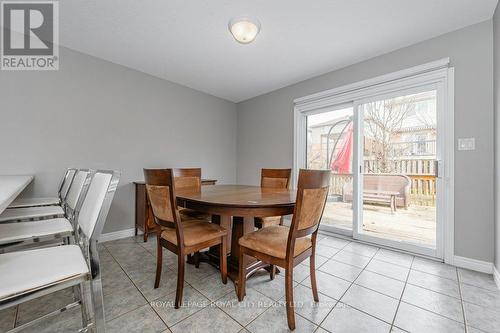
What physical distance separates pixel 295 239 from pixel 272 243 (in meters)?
0.18

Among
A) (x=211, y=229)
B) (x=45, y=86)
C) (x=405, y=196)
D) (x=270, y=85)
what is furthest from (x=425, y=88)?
(x=45, y=86)

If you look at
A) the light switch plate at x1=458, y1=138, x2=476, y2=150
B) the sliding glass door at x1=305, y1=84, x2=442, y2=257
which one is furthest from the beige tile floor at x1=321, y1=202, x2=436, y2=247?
the light switch plate at x1=458, y1=138, x2=476, y2=150

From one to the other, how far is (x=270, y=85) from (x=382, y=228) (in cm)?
281

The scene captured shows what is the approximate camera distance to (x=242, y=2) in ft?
6.03

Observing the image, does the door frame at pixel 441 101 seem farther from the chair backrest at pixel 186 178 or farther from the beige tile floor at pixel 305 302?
the chair backrest at pixel 186 178

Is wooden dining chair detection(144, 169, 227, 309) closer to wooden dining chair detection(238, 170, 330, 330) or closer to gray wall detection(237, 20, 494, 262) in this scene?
wooden dining chair detection(238, 170, 330, 330)

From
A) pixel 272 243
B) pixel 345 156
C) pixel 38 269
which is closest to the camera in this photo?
pixel 38 269

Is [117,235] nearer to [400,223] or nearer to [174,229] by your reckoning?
[174,229]

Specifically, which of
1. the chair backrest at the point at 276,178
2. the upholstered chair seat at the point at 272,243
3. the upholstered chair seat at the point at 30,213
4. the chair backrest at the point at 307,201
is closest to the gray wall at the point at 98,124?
the upholstered chair seat at the point at 30,213

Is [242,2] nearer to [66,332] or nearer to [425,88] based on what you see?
[425,88]

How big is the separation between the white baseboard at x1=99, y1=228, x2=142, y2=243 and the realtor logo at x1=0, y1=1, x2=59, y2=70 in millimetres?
2117

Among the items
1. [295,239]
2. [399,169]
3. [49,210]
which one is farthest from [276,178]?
[49,210]

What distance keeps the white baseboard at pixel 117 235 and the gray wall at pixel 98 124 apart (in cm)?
5

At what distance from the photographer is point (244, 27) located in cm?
191
